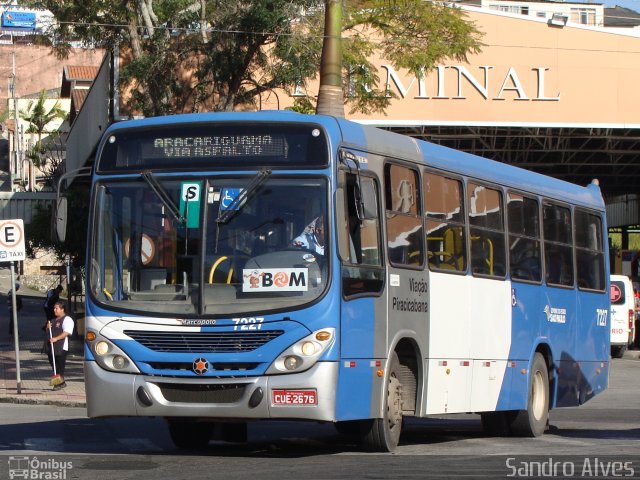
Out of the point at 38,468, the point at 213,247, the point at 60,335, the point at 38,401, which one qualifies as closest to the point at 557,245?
the point at 213,247

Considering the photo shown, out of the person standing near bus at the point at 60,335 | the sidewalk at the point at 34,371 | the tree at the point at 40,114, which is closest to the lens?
the sidewalk at the point at 34,371

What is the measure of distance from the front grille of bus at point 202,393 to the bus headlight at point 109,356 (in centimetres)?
34

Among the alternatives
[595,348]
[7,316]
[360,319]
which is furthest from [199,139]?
[7,316]

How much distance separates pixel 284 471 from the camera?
10.5 m

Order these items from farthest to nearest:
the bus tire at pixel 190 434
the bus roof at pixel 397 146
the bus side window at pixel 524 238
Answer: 1. the bus side window at pixel 524 238
2. the bus tire at pixel 190 434
3. the bus roof at pixel 397 146

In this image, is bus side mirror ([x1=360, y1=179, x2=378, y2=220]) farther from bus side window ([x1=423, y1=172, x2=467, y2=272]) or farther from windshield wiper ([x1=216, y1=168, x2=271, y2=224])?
bus side window ([x1=423, y1=172, x2=467, y2=272])

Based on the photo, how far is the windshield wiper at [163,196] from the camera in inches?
431

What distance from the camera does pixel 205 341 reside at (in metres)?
10.7

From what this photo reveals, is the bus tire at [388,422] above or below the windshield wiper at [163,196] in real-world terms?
below

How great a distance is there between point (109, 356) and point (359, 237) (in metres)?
2.47

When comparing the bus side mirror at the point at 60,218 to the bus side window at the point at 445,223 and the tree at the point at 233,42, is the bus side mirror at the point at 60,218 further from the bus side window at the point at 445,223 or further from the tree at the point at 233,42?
the tree at the point at 233,42

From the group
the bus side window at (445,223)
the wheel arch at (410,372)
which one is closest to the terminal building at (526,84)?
the bus side window at (445,223)

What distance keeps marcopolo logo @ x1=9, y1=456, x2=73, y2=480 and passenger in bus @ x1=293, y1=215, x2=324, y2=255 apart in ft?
9.03

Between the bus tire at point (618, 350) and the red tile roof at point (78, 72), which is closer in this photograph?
the bus tire at point (618, 350)
